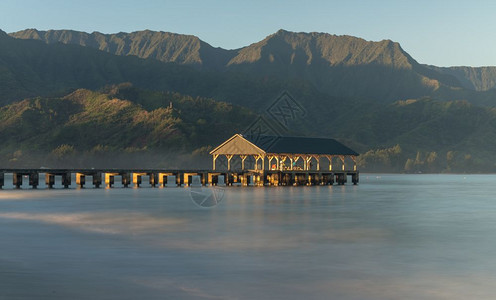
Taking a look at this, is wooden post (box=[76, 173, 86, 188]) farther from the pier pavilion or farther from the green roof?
the green roof

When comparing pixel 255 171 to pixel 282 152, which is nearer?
pixel 282 152

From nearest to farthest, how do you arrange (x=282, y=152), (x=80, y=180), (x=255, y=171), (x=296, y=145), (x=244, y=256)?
(x=244, y=256) < (x=282, y=152) < (x=296, y=145) < (x=255, y=171) < (x=80, y=180)

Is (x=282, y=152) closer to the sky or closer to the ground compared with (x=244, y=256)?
closer to the sky

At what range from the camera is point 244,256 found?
24.6 meters

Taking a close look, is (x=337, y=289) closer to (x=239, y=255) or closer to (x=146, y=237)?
(x=239, y=255)

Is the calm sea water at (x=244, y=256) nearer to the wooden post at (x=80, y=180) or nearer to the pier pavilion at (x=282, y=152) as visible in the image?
the pier pavilion at (x=282, y=152)

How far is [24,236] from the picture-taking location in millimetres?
31109

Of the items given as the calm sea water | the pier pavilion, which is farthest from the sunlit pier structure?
the calm sea water

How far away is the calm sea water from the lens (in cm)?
1819

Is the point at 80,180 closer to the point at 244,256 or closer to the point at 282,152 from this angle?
the point at 282,152

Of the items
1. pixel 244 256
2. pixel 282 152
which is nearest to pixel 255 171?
A: pixel 282 152

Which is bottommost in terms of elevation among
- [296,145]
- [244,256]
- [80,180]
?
[244,256]

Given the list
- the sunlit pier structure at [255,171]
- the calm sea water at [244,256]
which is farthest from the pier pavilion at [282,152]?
the calm sea water at [244,256]

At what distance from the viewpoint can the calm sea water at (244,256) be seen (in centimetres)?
1819
